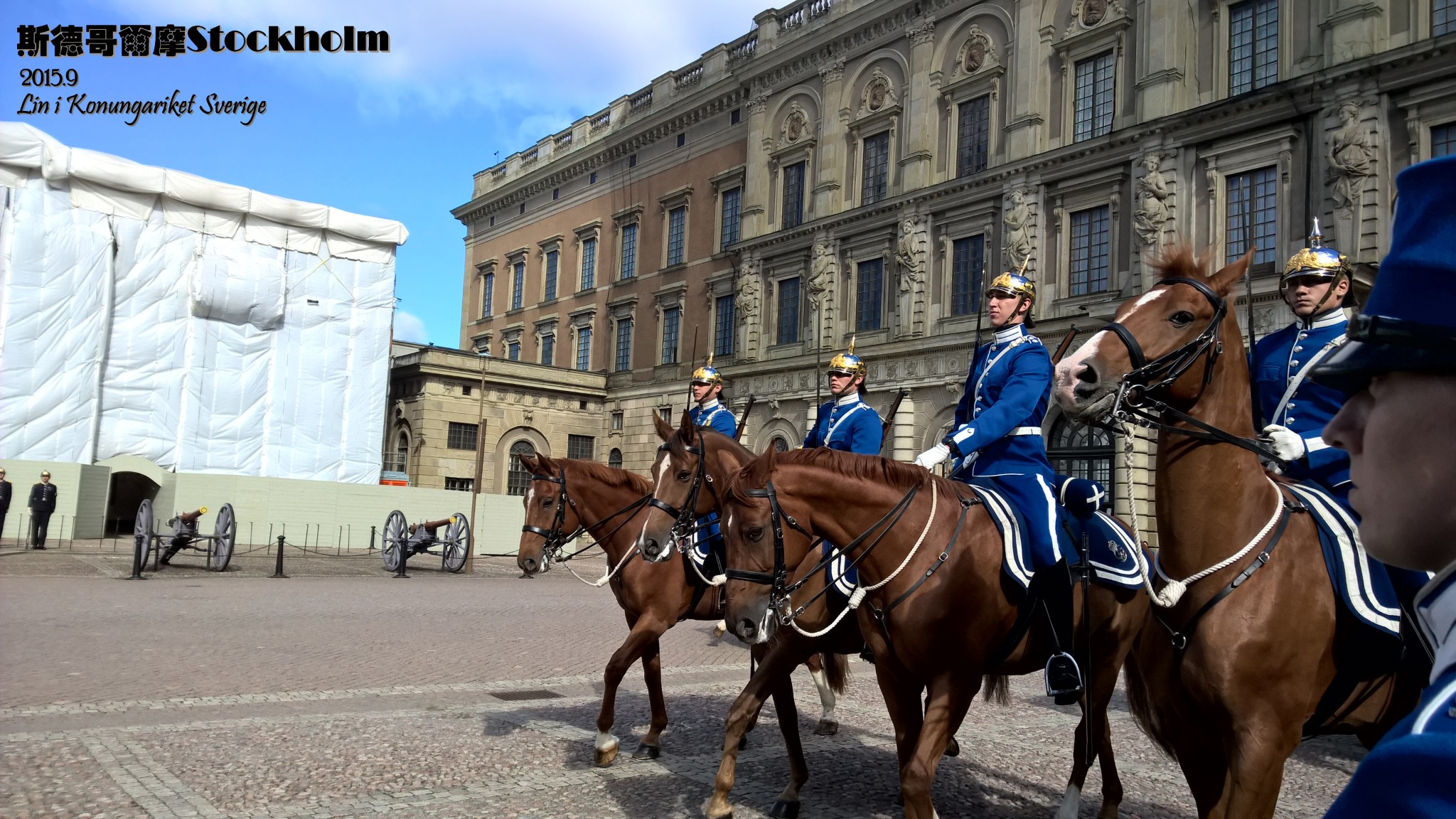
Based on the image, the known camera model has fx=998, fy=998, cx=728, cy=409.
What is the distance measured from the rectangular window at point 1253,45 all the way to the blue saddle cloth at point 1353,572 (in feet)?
73.8

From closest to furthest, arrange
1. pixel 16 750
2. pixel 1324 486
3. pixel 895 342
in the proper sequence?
pixel 1324 486
pixel 16 750
pixel 895 342

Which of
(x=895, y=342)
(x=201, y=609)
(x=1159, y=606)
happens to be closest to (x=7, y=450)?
(x=201, y=609)

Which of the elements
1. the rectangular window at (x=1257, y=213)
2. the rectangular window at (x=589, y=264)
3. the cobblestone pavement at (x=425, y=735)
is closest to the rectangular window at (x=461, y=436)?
the rectangular window at (x=589, y=264)

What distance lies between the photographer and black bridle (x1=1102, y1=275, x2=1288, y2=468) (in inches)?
154

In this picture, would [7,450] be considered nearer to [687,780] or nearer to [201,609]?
[201,609]

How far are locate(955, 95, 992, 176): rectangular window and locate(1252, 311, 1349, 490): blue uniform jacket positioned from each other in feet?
81.6

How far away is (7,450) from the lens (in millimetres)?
28438

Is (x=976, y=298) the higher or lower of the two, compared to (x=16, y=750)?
higher

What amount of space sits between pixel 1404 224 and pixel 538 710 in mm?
8403

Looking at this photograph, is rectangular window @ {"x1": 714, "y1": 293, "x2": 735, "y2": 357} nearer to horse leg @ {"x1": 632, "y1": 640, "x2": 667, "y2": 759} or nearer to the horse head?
horse leg @ {"x1": 632, "y1": 640, "x2": 667, "y2": 759}

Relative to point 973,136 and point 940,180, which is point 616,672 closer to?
point 940,180

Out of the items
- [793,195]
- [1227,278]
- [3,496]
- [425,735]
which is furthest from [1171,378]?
[793,195]

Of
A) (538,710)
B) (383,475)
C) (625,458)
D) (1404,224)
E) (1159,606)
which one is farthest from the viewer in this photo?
(625,458)

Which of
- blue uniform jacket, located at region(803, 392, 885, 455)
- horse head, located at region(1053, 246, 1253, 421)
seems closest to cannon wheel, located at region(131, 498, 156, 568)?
blue uniform jacket, located at region(803, 392, 885, 455)
